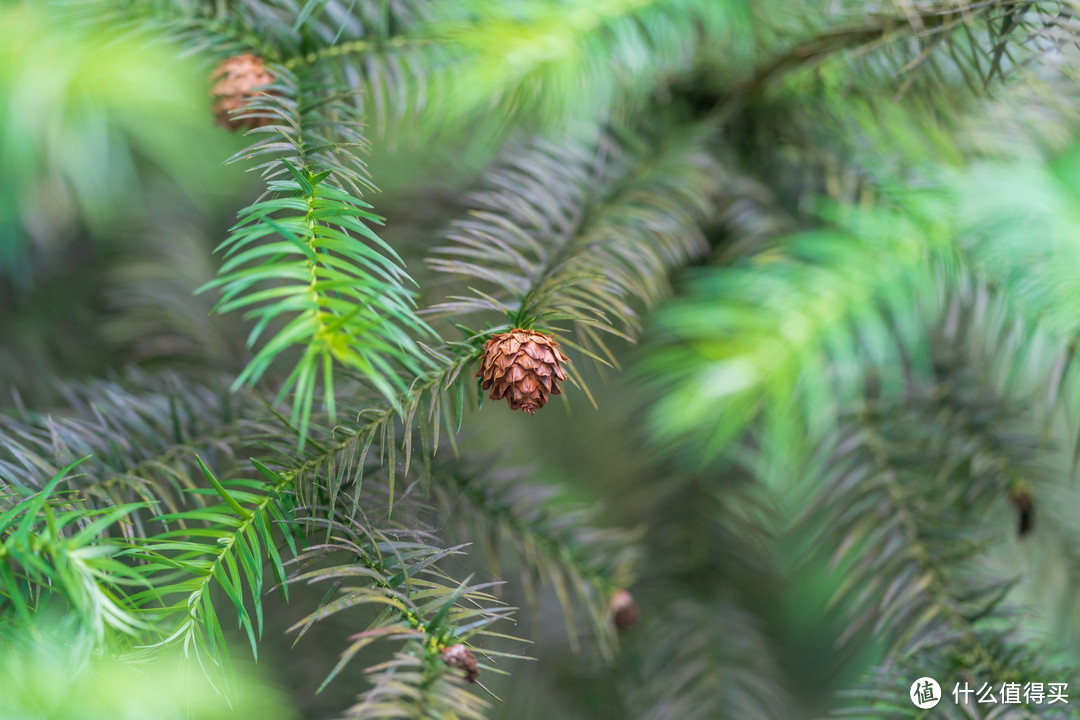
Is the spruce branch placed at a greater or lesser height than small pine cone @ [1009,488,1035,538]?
greater

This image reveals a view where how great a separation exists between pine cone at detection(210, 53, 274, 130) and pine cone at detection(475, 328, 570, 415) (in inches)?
6.3

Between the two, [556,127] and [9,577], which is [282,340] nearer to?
[9,577]

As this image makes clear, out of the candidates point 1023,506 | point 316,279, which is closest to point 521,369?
point 316,279

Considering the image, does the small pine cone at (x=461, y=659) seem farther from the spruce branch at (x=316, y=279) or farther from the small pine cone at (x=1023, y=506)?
the small pine cone at (x=1023, y=506)

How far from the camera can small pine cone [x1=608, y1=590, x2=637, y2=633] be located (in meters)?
0.37

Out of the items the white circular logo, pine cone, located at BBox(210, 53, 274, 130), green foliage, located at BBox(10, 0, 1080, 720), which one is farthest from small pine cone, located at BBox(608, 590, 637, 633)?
pine cone, located at BBox(210, 53, 274, 130)

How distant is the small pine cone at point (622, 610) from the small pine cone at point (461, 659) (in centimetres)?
15

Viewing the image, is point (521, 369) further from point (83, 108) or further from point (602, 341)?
point (83, 108)

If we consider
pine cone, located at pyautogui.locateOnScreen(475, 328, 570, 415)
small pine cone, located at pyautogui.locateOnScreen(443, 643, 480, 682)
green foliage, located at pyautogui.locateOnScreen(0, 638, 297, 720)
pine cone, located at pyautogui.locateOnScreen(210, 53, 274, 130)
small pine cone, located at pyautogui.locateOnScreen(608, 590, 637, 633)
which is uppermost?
pine cone, located at pyautogui.locateOnScreen(210, 53, 274, 130)

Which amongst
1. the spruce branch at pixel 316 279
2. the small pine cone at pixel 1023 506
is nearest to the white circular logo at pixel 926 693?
the small pine cone at pixel 1023 506

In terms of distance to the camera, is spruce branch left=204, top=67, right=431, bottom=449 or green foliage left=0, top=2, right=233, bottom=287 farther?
green foliage left=0, top=2, right=233, bottom=287

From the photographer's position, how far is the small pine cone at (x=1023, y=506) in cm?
39

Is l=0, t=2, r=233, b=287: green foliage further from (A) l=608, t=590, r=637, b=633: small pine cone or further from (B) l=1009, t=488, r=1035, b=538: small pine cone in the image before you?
(B) l=1009, t=488, r=1035, b=538: small pine cone

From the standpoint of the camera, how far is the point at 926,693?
313 millimetres
